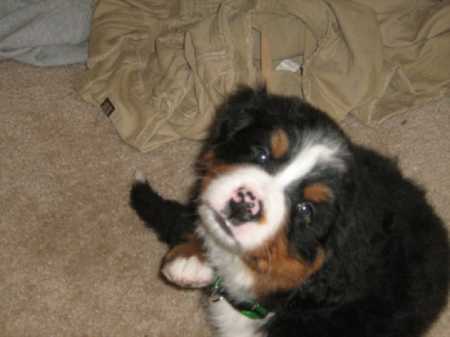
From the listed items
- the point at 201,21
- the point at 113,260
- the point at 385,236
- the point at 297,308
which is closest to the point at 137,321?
the point at 113,260

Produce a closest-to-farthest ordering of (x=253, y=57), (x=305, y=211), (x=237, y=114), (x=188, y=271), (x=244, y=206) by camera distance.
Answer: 1. (x=244, y=206)
2. (x=305, y=211)
3. (x=237, y=114)
4. (x=188, y=271)
5. (x=253, y=57)

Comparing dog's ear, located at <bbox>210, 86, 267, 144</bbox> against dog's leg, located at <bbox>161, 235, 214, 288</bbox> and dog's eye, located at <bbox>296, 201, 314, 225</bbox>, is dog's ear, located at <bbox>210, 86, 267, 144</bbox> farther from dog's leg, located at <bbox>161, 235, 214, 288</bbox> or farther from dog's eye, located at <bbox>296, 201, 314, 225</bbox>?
dog's leg, located at <bbox>161, 235, 214, 288</bbox>

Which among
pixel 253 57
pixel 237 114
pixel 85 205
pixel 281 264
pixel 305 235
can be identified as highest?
pixel 237 114

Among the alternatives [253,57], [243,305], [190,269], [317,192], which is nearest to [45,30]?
[253,57]

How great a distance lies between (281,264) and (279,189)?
0.95 ft

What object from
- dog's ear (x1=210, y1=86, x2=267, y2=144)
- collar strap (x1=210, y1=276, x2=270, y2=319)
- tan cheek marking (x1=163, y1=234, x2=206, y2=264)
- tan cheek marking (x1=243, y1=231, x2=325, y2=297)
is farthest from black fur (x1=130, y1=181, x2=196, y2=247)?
tan cheek marking (x1=243, y1=231, x2=325, y2=297)

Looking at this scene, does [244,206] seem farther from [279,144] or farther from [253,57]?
[253,57]

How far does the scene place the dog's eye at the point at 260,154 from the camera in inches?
82.5

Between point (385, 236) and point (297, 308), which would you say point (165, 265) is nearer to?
point (297, 308)

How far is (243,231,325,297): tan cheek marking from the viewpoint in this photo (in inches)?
81.1

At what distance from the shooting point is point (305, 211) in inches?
80.7

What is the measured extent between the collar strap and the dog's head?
230 mm

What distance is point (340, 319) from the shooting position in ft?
7.27

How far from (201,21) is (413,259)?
1765 millimetres
